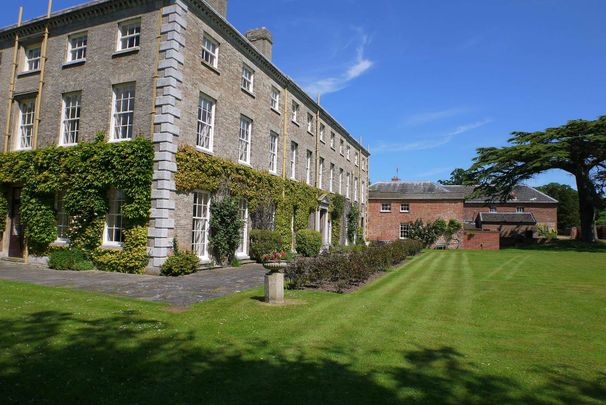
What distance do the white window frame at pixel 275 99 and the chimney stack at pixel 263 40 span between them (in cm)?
174

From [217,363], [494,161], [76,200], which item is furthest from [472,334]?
[494,161]

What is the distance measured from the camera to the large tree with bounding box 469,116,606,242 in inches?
1371

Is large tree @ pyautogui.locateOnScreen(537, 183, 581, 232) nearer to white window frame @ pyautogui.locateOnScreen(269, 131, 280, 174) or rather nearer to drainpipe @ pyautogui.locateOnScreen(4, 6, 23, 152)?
white window frame @ pyautogui.locateOnScreen(269, 131, 280, 174)

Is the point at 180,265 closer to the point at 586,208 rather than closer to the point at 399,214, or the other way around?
the point at 399,214

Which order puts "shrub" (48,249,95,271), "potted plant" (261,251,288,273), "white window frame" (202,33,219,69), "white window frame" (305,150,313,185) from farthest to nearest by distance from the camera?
"white window frame" (305,150,313,185), "white window frame" (202,33,219,69), "shrub" (48,249,95,271), "potted plant" (261,251,288,273)

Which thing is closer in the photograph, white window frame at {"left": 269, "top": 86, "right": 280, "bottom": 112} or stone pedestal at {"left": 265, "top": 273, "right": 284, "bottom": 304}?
stone pedestal at {"left": 265, "top": 273, "right": 284, "bottom": 304}

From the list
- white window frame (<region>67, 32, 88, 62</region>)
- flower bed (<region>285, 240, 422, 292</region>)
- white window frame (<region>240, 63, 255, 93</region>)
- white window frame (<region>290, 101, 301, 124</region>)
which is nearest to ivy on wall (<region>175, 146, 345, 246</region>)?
white window frame (<region>290, 101, 301, 124</region>)

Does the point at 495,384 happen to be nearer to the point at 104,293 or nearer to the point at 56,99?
the point at 104,293

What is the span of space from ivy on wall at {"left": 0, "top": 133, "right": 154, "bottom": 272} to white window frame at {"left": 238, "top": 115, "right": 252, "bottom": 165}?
553cm

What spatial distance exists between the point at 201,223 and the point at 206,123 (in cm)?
393

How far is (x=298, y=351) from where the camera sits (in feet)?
18.5

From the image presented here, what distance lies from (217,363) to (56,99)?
15.5 meters

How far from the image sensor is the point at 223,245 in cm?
1628

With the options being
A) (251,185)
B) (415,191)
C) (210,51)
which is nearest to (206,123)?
(210,51)
